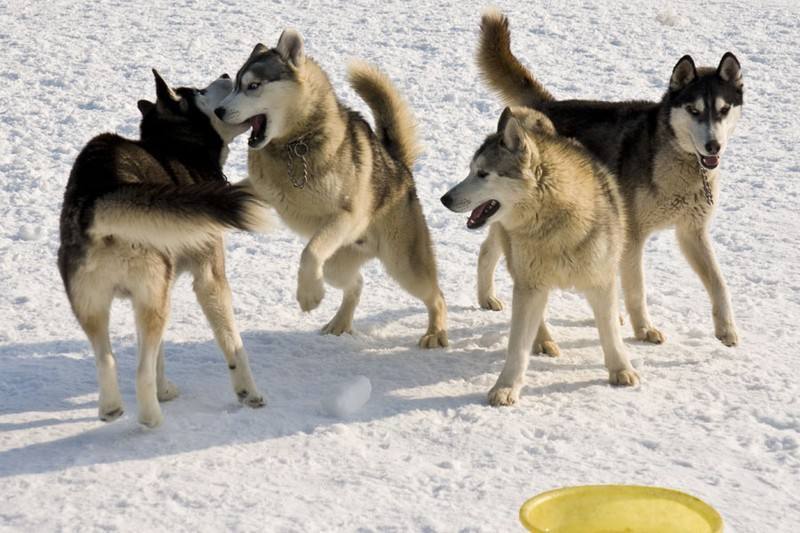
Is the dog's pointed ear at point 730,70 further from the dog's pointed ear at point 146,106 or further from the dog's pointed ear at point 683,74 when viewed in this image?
the dog's pointed ear at point 146,106

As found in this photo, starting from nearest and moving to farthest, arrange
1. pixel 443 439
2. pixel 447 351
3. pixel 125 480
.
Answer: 1. pixel 125 480
2. pixel 443 439
3. pixel 447 351

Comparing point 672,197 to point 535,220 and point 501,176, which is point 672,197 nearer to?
point 535,220

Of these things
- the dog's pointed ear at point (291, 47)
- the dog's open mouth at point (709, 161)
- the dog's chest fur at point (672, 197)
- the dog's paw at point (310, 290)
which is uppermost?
the dog's pointed ear at point (291, 47)

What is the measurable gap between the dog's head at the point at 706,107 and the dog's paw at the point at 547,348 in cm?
128

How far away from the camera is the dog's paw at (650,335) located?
5594 mm

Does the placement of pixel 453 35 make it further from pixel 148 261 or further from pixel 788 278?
pixel 148 261

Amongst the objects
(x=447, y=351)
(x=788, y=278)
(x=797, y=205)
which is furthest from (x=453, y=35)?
(x=447, y=351)

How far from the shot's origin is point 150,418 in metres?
4.16

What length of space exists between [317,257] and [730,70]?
248cm

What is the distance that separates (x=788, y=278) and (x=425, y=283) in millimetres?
2581

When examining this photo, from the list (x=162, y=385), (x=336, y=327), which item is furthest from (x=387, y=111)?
(x=162, y=385)

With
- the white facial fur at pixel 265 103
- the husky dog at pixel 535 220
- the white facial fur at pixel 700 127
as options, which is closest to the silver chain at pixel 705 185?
the white facial fur at pixel 700 127

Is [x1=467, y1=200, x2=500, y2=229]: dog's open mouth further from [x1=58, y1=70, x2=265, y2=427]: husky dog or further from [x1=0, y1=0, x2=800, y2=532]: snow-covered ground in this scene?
[x1=58, y1=70, x2=265, y2=427]: husky dog

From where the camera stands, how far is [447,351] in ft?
18.2
